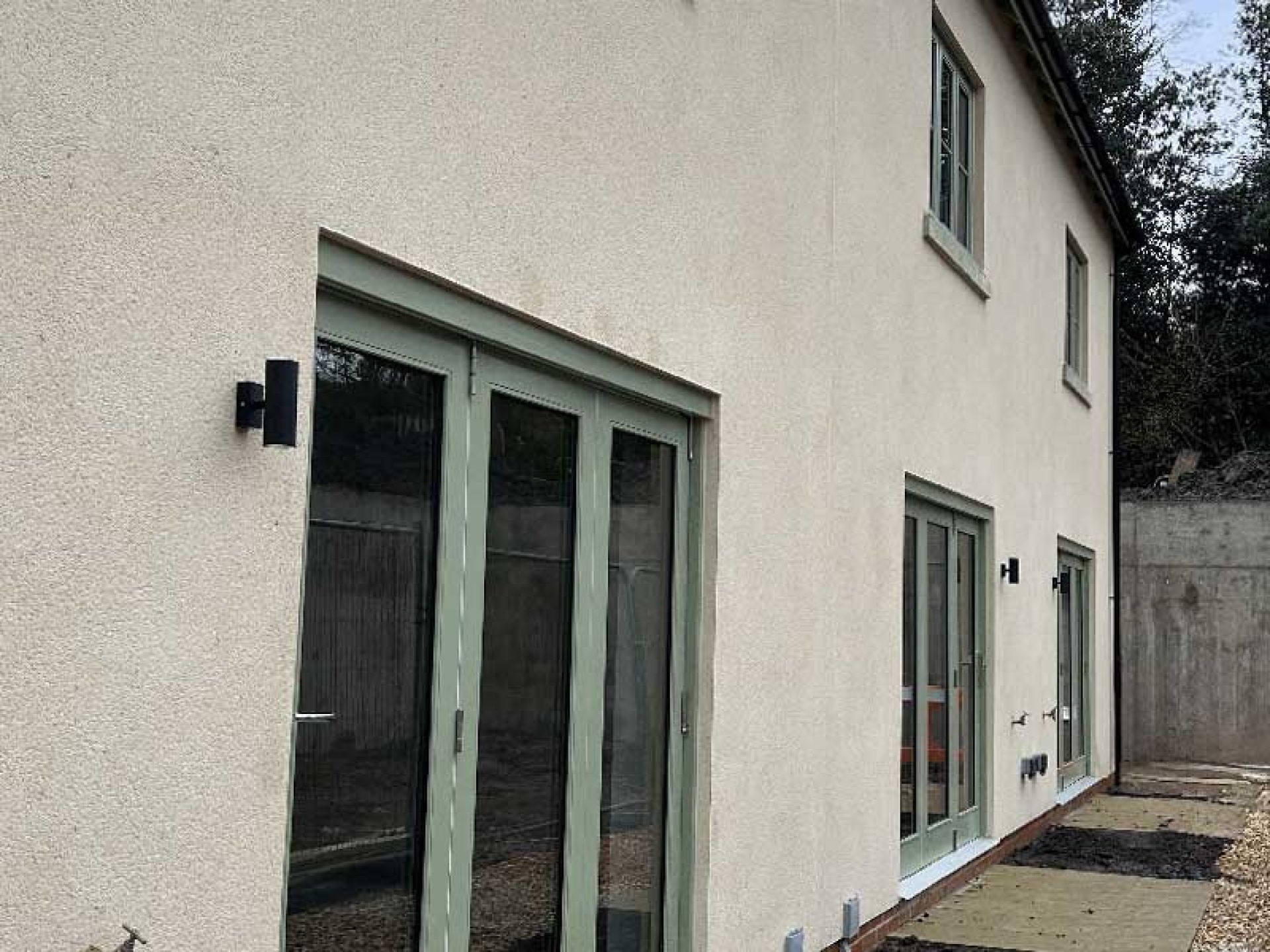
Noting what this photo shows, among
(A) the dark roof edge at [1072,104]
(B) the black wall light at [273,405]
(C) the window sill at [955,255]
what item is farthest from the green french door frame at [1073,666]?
(B) the black wall light at [273,405]

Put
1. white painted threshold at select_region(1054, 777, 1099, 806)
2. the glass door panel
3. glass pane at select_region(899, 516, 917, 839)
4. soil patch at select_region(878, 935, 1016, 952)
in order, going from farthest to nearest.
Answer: white painted threshold at select_region(1054, 777, 1099, 806)
the glass door panel
glass pane at select_region(899, 516, 917, 839)
soil patch at select_region(878, 935, 1016, 952)

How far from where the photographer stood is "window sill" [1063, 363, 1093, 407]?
13055 mm

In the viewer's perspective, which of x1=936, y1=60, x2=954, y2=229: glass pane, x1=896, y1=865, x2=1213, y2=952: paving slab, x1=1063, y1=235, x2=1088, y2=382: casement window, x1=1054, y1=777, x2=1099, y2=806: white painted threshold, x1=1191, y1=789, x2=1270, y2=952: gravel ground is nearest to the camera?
x1=896, y1=865, x2=1213, y2=952: paving slab

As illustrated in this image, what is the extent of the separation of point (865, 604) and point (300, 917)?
14.0ft

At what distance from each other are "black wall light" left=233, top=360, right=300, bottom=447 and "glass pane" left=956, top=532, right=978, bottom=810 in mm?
6949

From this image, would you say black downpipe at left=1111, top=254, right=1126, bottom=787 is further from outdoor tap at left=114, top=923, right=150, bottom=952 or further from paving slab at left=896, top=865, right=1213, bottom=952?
outdoor tap at left=114, top=923, right=150, bottom=952

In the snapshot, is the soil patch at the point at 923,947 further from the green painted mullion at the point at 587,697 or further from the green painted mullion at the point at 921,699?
the green painted mullion at the point at 587,697

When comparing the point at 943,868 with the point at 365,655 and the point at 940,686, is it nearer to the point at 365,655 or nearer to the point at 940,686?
the point at 940,686

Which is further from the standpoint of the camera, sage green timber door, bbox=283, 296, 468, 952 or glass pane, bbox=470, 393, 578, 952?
glass pane, bbox=470, 393, 578, 952

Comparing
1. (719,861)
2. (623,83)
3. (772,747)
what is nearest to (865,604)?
(772,747)

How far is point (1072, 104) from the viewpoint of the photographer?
39.1 ft

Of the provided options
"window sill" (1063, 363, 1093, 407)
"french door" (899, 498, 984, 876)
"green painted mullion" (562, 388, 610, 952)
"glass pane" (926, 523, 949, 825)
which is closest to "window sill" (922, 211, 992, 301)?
"french door" (899, 498, 984, 876)

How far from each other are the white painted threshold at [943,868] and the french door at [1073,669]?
10.3 feet

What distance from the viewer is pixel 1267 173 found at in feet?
79.8
